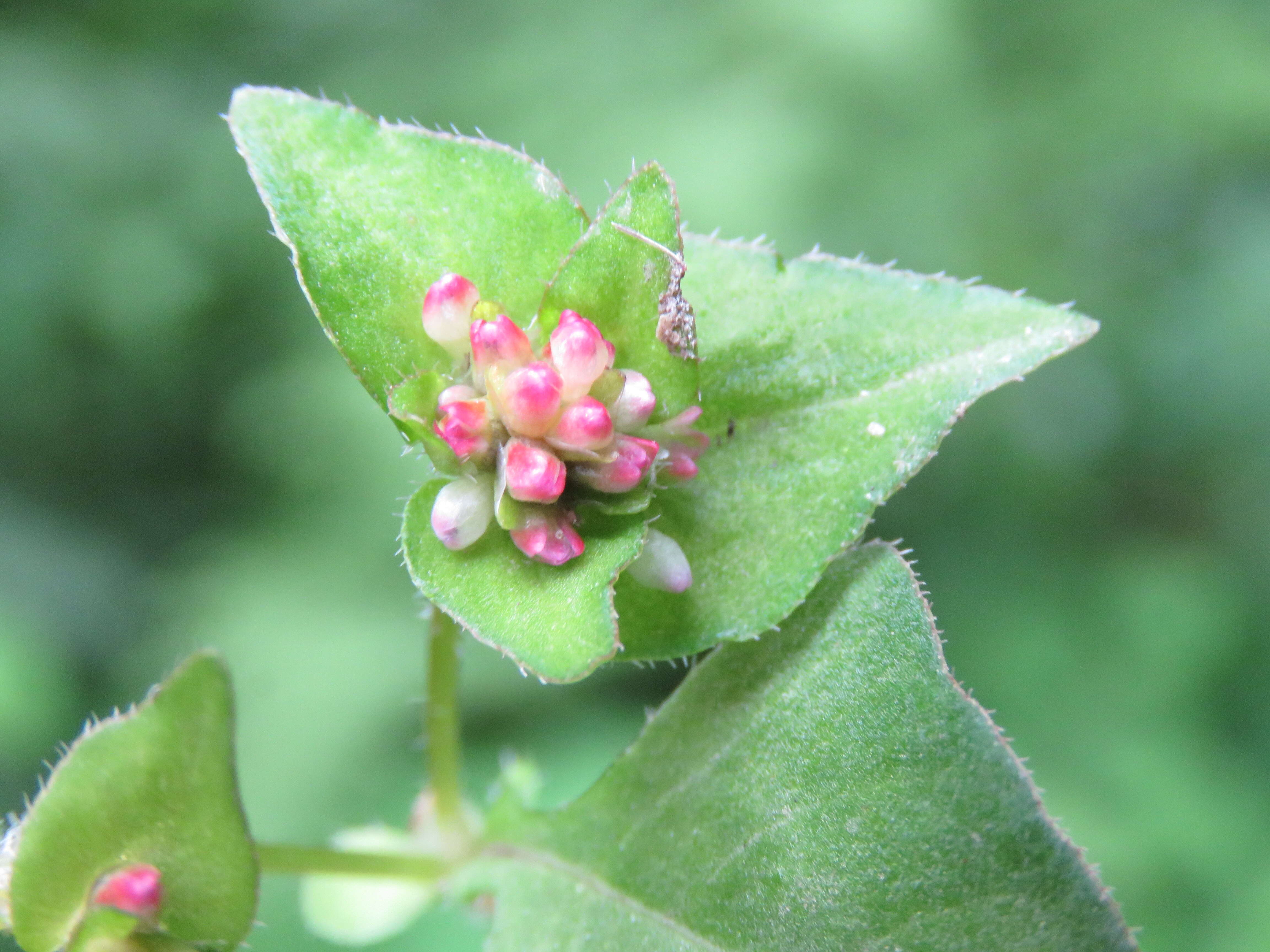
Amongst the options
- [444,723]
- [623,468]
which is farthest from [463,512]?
[444,723]

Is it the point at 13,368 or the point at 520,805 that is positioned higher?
the point at 13,368

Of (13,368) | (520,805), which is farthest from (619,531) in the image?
(13,368)

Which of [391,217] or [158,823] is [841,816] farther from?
[391,217]

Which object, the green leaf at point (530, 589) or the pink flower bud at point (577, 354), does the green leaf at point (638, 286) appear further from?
the green leaf at point (530, 589)

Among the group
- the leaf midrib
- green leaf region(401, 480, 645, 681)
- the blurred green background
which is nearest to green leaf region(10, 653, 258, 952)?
green leaf region(401, 480, 645, 681)

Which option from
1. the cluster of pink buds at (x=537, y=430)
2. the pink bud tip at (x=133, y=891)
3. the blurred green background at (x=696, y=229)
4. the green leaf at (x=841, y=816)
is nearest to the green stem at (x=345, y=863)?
the pink bud tip at (x=133, y=891)

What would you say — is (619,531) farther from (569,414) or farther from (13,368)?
(13,368)
